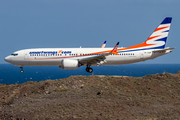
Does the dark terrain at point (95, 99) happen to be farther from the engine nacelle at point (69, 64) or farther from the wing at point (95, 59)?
the wing at point (95, 59)

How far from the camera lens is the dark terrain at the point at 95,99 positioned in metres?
26.2

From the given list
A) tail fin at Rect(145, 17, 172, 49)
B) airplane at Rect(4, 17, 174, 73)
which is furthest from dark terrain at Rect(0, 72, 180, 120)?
tail fin at Rect(145, 17, 172, 49)

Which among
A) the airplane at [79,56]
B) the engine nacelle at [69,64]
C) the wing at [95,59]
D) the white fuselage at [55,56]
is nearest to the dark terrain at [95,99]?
the engine nacelle at [69,64]

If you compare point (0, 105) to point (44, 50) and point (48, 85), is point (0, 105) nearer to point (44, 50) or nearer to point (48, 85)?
point (48, 85)

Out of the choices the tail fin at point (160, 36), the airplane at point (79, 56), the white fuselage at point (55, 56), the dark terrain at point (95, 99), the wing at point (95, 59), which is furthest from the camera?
the tail fin at point (160, 36)

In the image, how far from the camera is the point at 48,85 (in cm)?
3469

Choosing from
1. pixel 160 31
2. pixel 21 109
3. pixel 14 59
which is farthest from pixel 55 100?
pixel 160 31

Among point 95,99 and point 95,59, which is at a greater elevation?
point 95,59

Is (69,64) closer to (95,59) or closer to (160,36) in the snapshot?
(95,59)

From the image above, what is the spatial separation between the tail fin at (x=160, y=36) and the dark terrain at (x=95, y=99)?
275 inches

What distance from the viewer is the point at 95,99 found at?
2984 centimetres

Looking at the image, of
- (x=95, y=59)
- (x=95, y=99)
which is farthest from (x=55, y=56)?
(x=95, y=99)

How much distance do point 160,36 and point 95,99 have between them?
72.9 feet

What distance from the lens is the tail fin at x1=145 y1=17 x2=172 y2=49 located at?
44.4 metres
